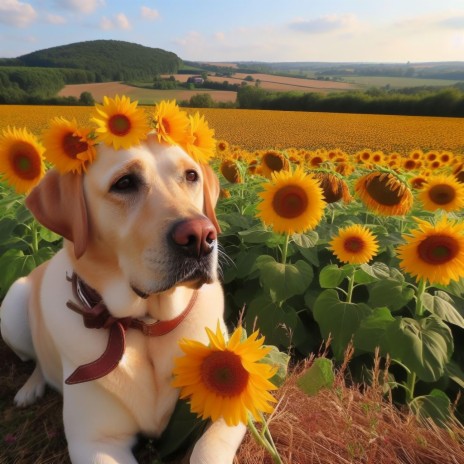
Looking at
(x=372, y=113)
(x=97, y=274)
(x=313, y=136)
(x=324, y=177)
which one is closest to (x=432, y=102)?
(x=372, y=113)

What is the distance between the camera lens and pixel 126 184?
2.06 meters

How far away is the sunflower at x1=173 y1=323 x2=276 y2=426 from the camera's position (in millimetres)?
1599

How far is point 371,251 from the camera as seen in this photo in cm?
288

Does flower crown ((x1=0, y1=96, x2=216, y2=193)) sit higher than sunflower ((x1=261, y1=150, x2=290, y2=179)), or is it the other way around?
flower crown ((x1=0, y1=96, x2=216, y2=193))

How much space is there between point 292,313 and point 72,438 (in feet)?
5.38

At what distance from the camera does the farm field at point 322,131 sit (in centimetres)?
1644

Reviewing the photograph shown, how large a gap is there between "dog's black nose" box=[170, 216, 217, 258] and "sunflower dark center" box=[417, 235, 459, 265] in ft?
4.04

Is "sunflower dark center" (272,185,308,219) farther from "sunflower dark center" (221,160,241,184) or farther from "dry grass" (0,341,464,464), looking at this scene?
"sunflower dark center" (221,160,241,184)

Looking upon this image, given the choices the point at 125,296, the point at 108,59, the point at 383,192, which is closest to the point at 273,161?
the point at 383,192

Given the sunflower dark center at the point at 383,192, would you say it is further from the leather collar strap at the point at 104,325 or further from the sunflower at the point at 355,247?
the leather collar strap at the point at 104,325

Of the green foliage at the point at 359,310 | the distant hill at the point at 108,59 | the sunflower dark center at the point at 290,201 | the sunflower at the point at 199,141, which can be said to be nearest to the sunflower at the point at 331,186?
the green foliage at the point at 359,310

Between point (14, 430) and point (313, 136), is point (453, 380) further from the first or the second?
point (313, 136)

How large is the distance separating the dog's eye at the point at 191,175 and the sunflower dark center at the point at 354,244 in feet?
3.69

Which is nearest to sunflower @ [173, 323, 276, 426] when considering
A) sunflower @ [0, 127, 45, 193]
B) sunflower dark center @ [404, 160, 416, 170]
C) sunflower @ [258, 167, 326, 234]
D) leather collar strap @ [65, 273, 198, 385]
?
leather collar strap @ [65, 273, 198, 385]
